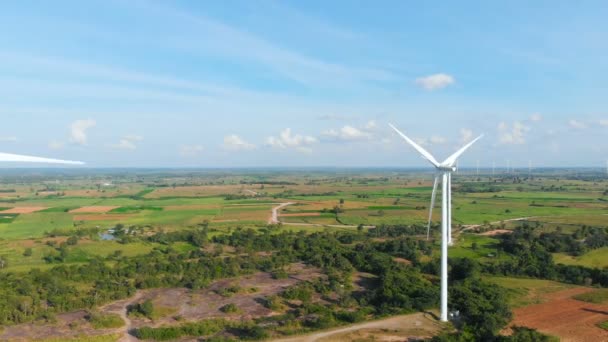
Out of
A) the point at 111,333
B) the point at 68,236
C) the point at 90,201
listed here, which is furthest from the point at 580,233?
the point at 90,201

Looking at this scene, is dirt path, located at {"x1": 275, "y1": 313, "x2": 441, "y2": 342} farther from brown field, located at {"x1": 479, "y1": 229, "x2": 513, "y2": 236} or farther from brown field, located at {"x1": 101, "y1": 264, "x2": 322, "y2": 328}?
brown field, located at {"x1": 479, "y1": 229, "x2": 513, "y2": 236}

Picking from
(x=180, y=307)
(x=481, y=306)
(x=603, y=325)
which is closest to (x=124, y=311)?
(x=180, y=307)

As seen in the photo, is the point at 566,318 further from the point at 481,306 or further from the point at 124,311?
the point at 124,311

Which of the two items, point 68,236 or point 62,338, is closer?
point 62,338

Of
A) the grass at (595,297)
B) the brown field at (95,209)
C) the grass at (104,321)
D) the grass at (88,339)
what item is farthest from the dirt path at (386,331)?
the brown field at (95,209)

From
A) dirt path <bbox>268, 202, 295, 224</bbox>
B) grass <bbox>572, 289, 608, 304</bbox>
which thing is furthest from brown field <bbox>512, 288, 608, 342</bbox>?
dirt path <bbox>268, 202, 295, 224</bbox>

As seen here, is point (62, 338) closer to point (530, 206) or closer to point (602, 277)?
point (602, 277)

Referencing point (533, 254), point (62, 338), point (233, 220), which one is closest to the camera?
point (62, 338)
